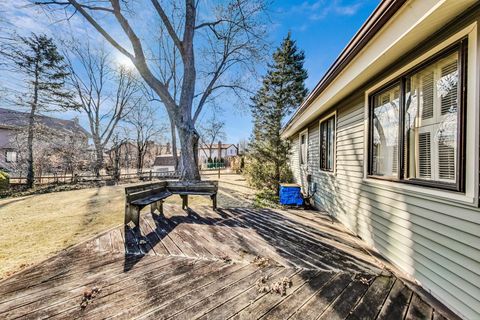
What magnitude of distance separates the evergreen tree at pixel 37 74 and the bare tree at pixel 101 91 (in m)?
3.17

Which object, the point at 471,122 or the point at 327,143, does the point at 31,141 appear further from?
the point at 471,122

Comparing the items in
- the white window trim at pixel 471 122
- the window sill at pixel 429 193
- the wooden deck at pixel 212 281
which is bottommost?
the wooden deck at pixel 212 281

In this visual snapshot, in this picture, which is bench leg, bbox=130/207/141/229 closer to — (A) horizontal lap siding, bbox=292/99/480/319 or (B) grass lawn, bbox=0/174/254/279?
(B) grass lawn, bbox=0/174/254/279

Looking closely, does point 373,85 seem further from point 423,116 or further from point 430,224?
point 430,224

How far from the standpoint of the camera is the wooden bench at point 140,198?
3801 millimetres

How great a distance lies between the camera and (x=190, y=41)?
8.09 m

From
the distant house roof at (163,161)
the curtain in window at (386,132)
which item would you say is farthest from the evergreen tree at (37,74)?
the distant house roof at (163,161)

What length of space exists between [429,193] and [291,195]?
4204 mm

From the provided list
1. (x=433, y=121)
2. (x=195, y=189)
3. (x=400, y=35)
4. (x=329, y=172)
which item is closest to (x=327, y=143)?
(x=329, y=172)

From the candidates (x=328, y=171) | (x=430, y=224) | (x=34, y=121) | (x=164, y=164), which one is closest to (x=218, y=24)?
(x=328, y=171)

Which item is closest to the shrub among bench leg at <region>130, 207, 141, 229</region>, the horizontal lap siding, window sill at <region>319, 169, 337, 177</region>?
bench leg at <region>130, 207, 141, 229</region>

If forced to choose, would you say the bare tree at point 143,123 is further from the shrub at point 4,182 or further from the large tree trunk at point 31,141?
the shrub at point 4,182

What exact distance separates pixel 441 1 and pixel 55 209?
8.99m

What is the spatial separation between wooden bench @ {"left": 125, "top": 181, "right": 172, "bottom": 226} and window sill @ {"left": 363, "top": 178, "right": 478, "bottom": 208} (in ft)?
13.3
